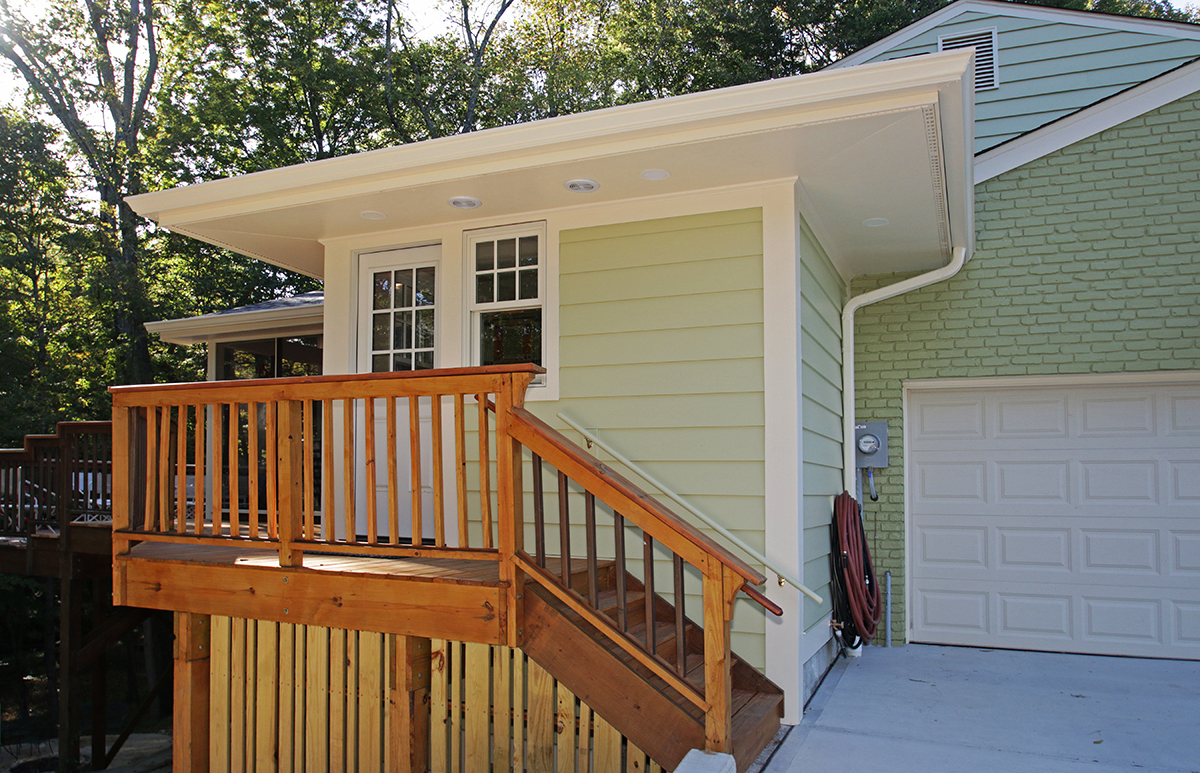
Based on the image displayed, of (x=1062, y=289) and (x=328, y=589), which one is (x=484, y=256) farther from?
(x=1062, y=289)

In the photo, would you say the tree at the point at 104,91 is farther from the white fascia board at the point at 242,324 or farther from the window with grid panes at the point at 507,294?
the window with grid panes at the point at 507,294

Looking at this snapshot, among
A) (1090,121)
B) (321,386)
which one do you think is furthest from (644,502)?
(1090,121)

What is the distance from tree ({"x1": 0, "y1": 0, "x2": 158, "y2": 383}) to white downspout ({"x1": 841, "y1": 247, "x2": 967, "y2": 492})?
1030cm

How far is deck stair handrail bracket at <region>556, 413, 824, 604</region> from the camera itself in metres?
3.82

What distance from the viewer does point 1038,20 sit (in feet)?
22.2

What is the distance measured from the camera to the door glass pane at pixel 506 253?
188 inches

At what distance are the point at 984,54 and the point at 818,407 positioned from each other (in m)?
4.24

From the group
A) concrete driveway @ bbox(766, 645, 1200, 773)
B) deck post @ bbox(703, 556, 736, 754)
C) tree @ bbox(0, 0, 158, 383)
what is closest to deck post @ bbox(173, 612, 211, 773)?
deck post @ bbox(703, 556, 736, 754)

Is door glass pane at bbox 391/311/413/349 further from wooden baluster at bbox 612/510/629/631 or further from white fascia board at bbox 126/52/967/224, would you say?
wooden baluster at bbox 612/510/629/631

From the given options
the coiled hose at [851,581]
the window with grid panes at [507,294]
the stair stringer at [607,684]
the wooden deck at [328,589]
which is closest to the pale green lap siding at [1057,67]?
the coiled hose at [851,581]

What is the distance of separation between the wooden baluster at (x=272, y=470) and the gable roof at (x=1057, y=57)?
227 inches

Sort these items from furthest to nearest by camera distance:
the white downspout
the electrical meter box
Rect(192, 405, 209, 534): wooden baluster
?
1. the electrical meter box
2. the white downspout
3. Rect(192, 405, 209, 534): wooden baluster

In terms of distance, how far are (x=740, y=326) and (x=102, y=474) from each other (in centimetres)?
435

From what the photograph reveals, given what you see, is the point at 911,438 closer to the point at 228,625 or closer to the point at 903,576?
the point at 903,576
